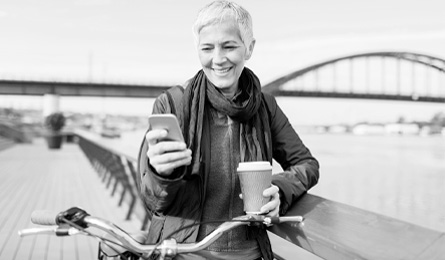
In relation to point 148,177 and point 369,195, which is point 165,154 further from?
point 369,195

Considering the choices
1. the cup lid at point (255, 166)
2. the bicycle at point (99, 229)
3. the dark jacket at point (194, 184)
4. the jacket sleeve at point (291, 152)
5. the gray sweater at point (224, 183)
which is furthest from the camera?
the jacket sleeve at point (291, 152)

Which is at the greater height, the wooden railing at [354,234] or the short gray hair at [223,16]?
the short gray hair at [223,16]

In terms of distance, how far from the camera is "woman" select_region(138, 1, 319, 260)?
1812mm

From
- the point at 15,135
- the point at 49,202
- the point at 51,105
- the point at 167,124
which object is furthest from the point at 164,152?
the point at 51,105

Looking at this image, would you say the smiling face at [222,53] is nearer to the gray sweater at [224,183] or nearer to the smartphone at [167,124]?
the gray sweater at [224,183]

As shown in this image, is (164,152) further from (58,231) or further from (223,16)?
(223,16)

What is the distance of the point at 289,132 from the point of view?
206 cm

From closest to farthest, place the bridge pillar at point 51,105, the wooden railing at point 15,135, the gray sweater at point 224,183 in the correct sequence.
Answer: the gray sweater at point 224,183
the wooden railing at point 15,135
the bridge pillar at point 51,105

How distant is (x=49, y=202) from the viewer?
10070 millimetres

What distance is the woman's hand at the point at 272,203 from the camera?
169 cm

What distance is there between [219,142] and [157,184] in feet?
0.93

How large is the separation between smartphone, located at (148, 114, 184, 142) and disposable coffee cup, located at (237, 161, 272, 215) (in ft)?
0.76

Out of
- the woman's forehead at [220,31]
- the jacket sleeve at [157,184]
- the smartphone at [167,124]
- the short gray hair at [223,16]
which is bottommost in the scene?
the jacket sleeve at [157,184]

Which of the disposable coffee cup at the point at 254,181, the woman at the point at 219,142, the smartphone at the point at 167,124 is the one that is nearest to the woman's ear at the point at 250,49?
the woman at the point at 219,142
